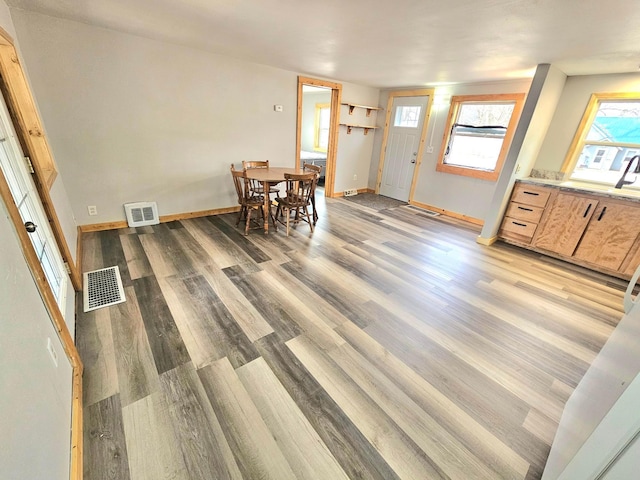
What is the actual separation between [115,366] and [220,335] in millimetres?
622

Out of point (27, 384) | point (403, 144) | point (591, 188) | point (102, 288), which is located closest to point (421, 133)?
point (403, 144)

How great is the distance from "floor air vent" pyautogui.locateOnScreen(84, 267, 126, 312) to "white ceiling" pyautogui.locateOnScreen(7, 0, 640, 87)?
2297 millimetres

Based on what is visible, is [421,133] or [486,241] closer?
[486,241]

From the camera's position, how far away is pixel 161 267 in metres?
2.72

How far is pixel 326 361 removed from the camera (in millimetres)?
1787

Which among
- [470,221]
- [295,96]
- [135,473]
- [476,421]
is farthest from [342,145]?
[135,473]

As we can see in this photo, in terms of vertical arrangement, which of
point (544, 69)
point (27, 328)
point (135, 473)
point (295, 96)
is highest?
point (544, 69)

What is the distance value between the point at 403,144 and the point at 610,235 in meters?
3.59

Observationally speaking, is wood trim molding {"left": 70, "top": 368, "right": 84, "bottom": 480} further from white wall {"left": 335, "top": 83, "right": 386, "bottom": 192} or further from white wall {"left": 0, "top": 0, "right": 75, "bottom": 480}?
white wall {"left": 335, "top": 83, "right": 386, "bottom": 192}

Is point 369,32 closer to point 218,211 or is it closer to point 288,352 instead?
point 288,352

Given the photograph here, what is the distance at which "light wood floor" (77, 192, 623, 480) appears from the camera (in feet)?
4.21

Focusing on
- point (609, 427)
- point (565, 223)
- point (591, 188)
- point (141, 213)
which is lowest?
point (141, 213)

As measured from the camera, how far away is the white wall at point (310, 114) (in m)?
7.38

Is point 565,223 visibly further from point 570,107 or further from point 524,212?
point 570,107
